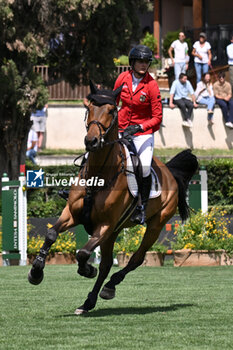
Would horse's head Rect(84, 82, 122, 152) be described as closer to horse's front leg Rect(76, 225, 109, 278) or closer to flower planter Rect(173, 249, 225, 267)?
horse's front leg Rect(76, 225, 109, 278)

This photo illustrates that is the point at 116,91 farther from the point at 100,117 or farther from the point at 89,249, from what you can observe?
the point at 89,249

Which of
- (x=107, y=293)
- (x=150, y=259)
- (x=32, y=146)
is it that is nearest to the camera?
(x=107, y=293)

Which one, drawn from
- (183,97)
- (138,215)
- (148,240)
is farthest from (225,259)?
(183,97)

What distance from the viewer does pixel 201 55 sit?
28.3 meters

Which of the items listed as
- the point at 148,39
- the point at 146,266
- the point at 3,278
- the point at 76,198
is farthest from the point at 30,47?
the point at 148,39

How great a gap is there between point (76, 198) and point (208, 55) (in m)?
20.7

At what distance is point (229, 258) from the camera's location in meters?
15.2

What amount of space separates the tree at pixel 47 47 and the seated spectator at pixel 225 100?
361cm

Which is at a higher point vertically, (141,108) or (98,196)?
(141,108)

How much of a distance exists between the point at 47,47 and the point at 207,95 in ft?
20.9

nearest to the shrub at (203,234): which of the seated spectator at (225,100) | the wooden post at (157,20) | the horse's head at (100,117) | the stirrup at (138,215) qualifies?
the stirrup at (138,215)

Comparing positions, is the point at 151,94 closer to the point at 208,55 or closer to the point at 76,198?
the point at 76,198

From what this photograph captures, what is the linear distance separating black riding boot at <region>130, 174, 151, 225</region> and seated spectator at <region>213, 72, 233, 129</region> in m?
17.2

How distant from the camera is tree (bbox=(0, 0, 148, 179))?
847 inches
